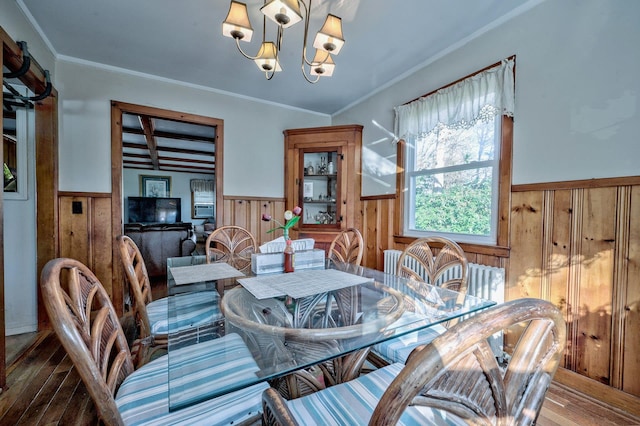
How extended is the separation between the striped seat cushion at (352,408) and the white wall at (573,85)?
1.62 metres

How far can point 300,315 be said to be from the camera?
1.11 m

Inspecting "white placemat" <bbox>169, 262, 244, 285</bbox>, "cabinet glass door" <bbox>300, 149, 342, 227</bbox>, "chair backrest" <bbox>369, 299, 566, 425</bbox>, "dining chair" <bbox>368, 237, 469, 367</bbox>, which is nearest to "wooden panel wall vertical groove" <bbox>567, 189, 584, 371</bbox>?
"dining chair" <bbox>368, 237, 469, 367</bbox>

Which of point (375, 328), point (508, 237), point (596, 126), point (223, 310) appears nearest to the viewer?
point (375, 328)

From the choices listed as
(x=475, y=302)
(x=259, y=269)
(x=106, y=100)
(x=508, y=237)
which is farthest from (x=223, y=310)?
(x=106, y=100)

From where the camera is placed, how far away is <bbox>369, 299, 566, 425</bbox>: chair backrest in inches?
15.6

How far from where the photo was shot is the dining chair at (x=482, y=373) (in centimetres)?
40

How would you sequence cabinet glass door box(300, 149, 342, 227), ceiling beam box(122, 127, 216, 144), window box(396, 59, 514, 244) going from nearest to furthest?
window box(396, 59, 514, 244) < cabinet glass door box(300, 149, 342, 227) < ceiling beam box(122, 127, 216, 144)

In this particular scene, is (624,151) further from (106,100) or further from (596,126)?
(106,100)

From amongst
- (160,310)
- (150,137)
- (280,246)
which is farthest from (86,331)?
(150,137)

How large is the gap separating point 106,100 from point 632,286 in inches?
162

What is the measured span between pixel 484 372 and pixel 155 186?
9.53 meters

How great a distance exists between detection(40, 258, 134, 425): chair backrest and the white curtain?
7.86 feet

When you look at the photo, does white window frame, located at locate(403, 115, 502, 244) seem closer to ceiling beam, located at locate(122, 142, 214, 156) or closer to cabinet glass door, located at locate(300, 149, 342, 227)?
cabinet glass door, located at locate(300, 149, 342, 227)

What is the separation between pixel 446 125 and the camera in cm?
228
